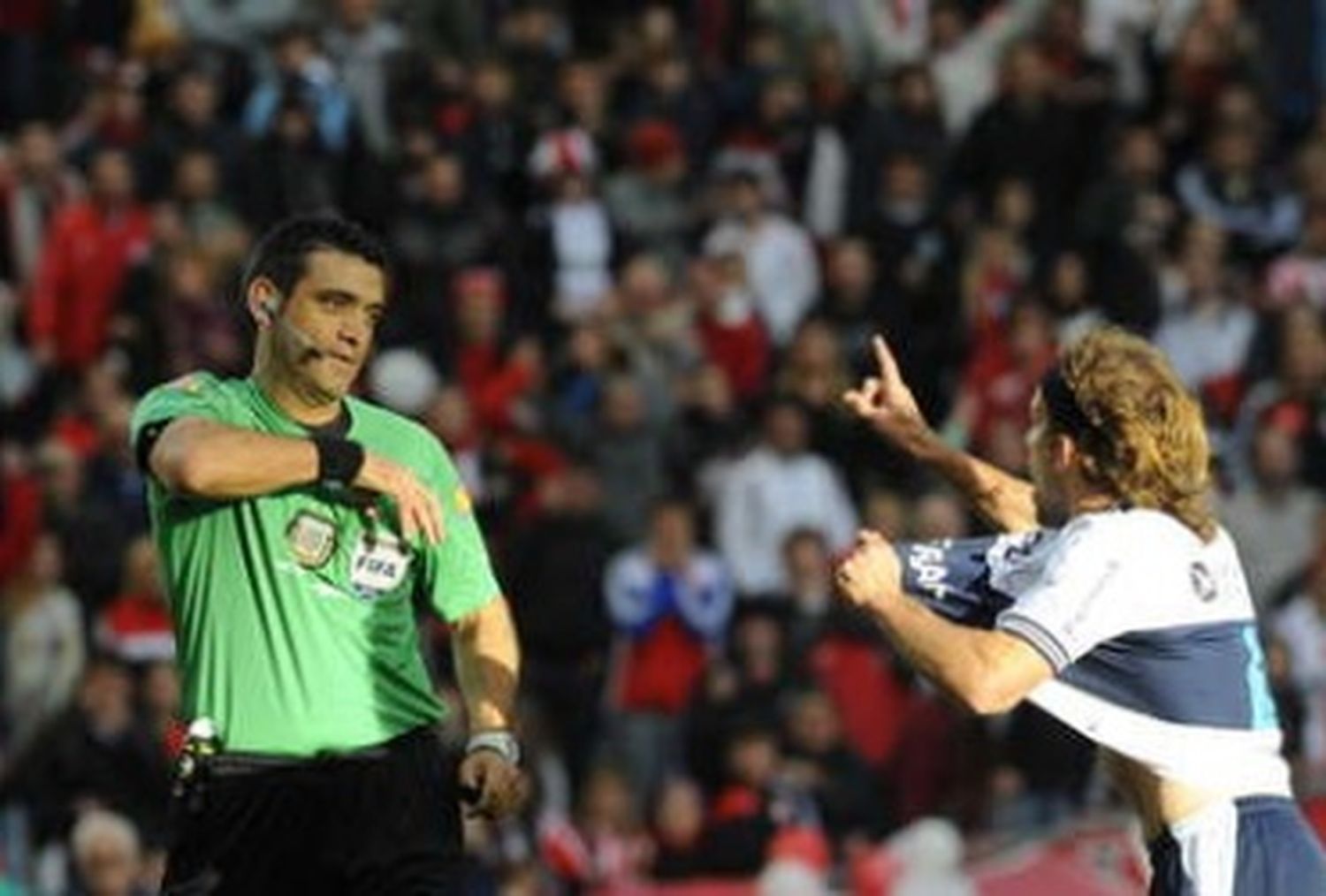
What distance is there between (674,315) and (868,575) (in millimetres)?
11501

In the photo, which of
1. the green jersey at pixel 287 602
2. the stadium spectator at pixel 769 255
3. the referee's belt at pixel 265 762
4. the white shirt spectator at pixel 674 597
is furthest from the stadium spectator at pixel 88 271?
the referee's belt at pixel 265 762

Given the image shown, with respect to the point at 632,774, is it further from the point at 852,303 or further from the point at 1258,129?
the point at 1258,129

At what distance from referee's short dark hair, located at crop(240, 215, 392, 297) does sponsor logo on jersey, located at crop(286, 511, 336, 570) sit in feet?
1.73

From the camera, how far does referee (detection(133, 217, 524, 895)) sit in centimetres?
944

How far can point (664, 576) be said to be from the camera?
715 inches

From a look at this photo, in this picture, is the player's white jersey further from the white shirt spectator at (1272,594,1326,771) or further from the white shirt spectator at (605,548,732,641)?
the white shirt spectator at (605,548,732,641)

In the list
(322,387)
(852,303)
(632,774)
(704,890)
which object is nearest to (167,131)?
(852,303)

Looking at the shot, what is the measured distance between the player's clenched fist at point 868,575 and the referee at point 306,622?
123cm

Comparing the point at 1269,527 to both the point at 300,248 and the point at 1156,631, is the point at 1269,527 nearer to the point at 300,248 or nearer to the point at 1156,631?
the point at 300,248

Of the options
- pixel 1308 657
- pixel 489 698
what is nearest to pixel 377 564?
pixel 489 698

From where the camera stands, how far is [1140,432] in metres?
8.81

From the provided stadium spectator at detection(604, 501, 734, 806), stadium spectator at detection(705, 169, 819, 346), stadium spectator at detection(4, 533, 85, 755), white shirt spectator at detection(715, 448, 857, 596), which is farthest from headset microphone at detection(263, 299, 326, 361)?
stadium spectator at detection(705, 169, 819, 346)

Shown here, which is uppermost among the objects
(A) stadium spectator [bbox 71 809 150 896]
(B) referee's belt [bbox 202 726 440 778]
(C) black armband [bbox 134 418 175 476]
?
(C) black armband [bbox 134 418 175 476]

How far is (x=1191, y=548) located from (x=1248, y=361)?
10.4m
